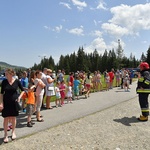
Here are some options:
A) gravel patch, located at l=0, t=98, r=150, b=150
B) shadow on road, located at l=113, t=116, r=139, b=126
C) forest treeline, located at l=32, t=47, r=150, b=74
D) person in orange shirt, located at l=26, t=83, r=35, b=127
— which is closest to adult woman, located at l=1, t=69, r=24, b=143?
gravel patch, located at l=0, t=98, r=150, b=150

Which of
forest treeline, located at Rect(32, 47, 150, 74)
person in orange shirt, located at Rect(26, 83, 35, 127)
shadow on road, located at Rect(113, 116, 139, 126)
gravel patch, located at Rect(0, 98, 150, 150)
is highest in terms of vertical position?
forest treeline, located at Rect(32, 47, 150, 74)

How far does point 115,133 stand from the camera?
23.2ft

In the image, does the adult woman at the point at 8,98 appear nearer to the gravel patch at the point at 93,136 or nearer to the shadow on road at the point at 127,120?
the gravel patch at the point at 93,136

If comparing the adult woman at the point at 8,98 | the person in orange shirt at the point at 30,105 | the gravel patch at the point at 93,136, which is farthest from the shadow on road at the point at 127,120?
the adult woman at the point at 8,98

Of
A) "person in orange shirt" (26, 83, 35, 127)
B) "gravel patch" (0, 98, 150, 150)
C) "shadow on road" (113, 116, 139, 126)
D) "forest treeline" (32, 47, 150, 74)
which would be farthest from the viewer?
"forest treeline" (32, 47, 150, 74)

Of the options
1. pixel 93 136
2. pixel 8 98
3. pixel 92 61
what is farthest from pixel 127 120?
pixel 92 61

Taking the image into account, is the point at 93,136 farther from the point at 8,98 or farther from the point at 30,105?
the point at 8,98

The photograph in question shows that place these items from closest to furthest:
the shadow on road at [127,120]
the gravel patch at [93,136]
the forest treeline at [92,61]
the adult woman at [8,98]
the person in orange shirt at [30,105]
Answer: the gravel patch at [93,136], the adult woman at [8,98], the person in orange shirt at [30,105], the shadow on road at [127,120], the forest treeline at [92,61]

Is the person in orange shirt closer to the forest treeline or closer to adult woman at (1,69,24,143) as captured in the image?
adult woman at (1,69,24,143)

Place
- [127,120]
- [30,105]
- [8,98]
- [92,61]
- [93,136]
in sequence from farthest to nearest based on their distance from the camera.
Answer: [92,61]
[127,120]
[30,105]
[93,136]
[8,98]

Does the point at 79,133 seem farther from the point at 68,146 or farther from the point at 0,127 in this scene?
the point at 0,127

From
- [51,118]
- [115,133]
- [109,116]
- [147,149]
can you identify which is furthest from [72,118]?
[147,149]

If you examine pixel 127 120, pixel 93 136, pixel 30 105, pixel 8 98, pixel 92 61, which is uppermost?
pixel 92 61

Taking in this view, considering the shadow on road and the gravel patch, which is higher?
the shadow on road
